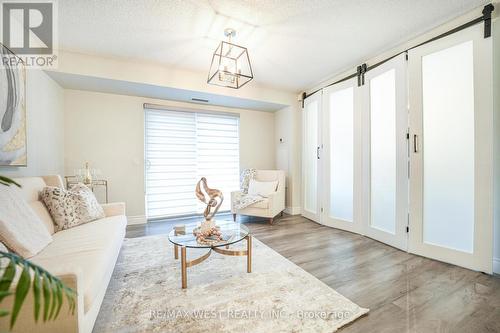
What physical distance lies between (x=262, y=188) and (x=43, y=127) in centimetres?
324

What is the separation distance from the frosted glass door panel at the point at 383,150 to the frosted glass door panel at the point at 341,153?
0.34m

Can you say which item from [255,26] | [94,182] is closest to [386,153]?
[255,26]

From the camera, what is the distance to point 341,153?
3.37m

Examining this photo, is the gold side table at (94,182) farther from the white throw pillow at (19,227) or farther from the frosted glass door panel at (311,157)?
the frosted glass door panel at (311,157)

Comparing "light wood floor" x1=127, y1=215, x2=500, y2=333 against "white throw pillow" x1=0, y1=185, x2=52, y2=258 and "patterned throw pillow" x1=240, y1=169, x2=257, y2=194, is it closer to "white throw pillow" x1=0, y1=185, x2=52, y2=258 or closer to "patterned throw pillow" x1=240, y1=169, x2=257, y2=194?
"patterned throw pillow" x1=240, y1=169, x2=257, y2=194

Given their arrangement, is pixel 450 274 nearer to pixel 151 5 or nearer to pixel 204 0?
pixel 204 0

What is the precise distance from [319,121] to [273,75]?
1.13 metres

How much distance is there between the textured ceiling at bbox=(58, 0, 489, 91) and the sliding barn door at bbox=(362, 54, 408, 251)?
1.41ft

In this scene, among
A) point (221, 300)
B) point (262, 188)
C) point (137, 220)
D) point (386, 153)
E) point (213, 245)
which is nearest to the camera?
point (221, 300)

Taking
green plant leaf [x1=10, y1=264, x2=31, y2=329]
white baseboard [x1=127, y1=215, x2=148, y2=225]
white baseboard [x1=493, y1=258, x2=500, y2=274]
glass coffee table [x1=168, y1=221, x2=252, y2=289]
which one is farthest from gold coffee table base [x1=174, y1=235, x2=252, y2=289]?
white baseboard [x1=493, y1=258, x2=500, y2=274]

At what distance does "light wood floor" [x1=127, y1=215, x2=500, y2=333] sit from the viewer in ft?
4.61

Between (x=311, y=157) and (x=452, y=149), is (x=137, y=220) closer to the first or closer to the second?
(x=311, y=157)

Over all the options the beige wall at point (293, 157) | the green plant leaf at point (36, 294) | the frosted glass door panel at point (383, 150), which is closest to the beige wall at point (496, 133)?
the frosted glass door panel at point (383, 150)

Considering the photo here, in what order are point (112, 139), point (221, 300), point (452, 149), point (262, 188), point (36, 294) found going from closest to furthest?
point (36, 294), point (221, 300), point (452, 149), point (112, 139), point (262, 188)
